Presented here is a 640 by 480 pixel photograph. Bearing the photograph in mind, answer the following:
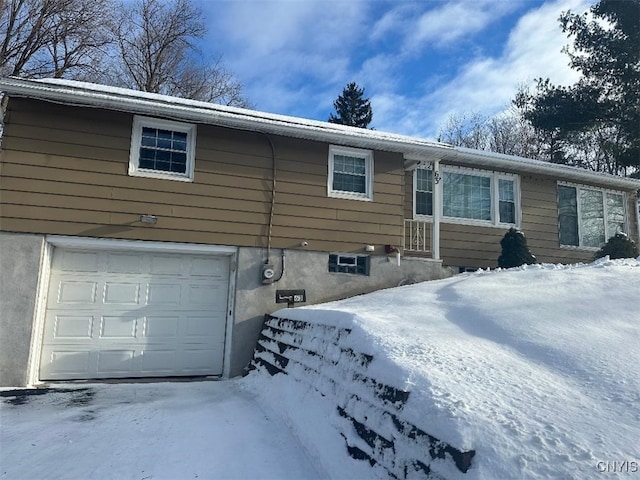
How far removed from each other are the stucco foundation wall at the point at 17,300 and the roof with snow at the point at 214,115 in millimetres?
2145

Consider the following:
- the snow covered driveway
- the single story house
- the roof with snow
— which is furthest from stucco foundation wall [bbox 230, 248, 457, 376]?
the roof with snow

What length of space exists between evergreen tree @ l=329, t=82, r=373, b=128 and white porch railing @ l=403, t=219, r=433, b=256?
18.9 meters

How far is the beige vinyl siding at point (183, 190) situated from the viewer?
6.48 metres

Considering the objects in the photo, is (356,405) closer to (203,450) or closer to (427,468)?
(427,468)

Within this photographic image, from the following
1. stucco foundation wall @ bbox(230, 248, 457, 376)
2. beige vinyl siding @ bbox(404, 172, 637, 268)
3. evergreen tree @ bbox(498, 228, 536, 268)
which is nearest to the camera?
stucco foundation wall @ bbox(230, 248, 457, 376)

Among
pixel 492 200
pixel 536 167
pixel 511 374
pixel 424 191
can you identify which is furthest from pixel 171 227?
pixel 536 167

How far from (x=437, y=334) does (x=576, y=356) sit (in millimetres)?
1074

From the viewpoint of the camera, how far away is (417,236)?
9.27 metres

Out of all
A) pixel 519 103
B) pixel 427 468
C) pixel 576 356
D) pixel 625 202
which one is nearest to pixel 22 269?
pixel 427 468

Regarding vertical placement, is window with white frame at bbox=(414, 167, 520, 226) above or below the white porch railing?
above

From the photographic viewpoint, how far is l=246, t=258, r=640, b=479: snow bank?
2029 mm

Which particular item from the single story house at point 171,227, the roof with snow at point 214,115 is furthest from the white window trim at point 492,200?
the single story house at point 171,227

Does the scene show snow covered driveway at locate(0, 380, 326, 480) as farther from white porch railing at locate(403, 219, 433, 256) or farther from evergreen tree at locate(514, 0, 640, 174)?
evergreen tree at locate(514, 0, 640, 174)

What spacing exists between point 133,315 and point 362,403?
491 cm
